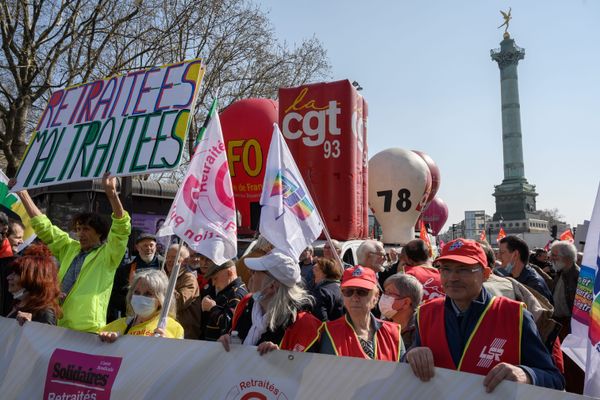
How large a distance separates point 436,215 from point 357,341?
2894 cm

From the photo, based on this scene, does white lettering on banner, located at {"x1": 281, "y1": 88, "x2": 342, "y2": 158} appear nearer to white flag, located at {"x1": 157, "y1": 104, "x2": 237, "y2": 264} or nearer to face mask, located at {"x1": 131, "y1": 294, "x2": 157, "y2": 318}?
white flag, located at {"x1": 157, "y1": 104, "x2": 237, "y2": 264}

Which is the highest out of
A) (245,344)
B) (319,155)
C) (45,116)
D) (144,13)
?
(144,13)

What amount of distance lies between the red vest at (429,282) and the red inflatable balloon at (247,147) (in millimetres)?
7363

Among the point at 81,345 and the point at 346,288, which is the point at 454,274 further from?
the point at 81,345

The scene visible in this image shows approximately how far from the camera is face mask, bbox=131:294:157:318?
3.48m

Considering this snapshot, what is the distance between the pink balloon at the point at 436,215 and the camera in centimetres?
3078

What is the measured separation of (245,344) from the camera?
3.08m

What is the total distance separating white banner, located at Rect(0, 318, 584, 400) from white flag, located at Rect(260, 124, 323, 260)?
97cm

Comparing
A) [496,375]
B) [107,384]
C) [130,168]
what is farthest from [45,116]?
[496,375]

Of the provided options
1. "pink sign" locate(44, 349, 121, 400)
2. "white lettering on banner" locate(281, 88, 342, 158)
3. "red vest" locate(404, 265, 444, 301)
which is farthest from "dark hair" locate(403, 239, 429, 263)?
"white lettering on banner" locate(281, 88, 342, 158)

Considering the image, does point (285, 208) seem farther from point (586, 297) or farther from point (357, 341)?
point (586, 297)

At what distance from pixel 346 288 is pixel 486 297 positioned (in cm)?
81

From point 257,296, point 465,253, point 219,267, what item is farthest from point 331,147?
point 465,253

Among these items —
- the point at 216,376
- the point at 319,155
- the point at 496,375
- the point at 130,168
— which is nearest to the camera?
the point at 496,375
